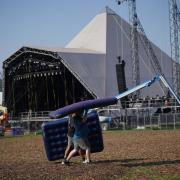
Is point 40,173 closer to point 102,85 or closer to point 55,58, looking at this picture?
point 55,58

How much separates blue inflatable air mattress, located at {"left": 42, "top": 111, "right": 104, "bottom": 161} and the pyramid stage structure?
38213 millimetres

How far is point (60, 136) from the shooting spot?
14.2 metres

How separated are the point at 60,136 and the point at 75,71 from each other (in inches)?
1617

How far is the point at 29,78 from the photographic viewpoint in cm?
5897

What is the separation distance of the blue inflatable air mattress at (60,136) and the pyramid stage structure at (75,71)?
1504 inches

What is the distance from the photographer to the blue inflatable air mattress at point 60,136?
46.1 ft

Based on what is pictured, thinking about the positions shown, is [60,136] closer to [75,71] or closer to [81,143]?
[81,143]

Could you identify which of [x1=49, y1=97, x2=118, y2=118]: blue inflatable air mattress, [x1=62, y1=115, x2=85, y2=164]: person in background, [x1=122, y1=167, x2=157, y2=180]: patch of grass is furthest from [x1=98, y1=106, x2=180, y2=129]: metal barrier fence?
[x1=122, y1=167, x2=157, y2=180]: patch of grass

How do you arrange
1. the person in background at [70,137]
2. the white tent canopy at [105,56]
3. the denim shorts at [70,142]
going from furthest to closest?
the white tent canopy at [105,56] < the denim shorts at [70,142] < the person in background at [70,137]

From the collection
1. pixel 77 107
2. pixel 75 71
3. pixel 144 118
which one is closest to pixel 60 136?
pixel 77 107

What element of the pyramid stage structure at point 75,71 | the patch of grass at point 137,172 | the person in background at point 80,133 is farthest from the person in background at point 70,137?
the pyramid stage structure at point 75,71

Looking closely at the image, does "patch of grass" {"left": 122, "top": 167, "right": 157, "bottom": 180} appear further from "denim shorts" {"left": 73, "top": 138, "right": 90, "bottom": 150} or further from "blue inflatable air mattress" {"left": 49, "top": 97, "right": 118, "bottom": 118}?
"blue inflatable air mattress" {"left": 49, "top": 97, "right": 118, "bottom": 118}

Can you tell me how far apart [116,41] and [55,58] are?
1294 cm

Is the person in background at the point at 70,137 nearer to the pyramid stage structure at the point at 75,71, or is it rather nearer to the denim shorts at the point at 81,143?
the denim shorts at the point at 81,143
